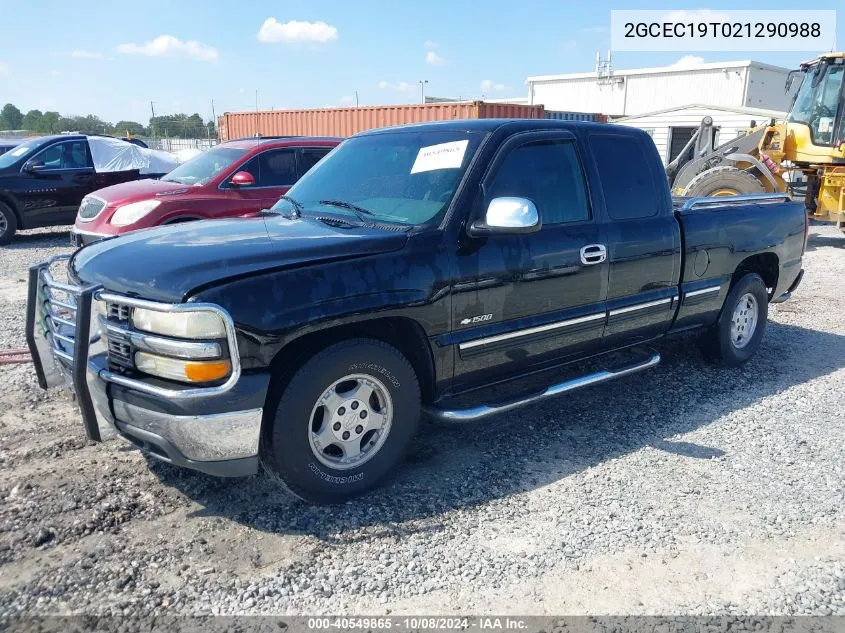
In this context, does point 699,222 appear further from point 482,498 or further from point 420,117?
point 420,117

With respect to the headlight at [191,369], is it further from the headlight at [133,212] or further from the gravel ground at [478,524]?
the headlight at [133,212]

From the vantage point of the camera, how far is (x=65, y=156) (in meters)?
12.6

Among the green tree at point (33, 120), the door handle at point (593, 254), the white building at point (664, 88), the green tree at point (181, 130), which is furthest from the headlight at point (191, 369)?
the green tree at point (33, 120)

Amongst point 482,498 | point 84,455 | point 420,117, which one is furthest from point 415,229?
point 420,117

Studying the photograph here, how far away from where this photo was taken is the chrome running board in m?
3.77

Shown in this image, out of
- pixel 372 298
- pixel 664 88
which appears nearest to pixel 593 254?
pixel 372 298

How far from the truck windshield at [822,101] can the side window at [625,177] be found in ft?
35.7

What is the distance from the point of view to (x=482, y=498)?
3.69 metres

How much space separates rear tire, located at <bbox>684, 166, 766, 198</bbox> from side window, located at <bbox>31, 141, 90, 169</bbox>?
10901mm

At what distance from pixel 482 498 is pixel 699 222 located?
281 cm

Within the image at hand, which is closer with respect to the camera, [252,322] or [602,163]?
[252,322]

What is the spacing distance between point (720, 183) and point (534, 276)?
374 inches

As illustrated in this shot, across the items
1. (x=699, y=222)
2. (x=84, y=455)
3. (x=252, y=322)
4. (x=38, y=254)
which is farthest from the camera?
(x=38, y=254)

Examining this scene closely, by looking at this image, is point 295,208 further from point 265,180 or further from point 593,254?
point 265,180
